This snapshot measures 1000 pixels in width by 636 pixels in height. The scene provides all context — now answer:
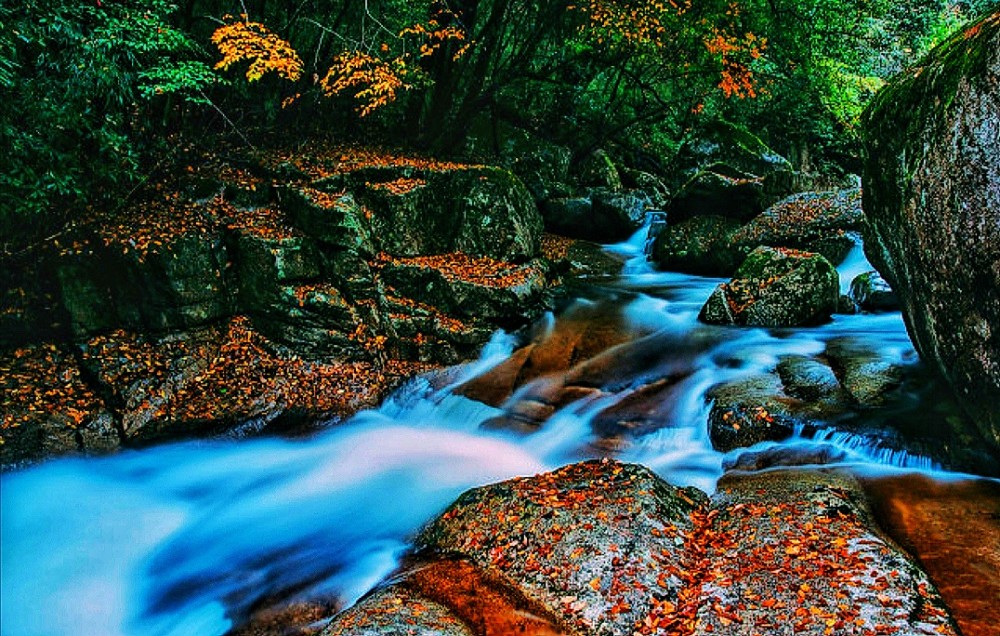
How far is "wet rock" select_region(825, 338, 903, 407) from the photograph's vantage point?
259 inches

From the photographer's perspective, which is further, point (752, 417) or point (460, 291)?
point (460, 291)

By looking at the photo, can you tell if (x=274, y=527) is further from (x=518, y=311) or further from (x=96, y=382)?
(x=518, y=311)

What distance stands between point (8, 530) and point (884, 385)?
935 cm

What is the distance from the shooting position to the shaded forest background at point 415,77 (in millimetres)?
7109

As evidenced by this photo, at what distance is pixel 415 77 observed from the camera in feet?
38.7

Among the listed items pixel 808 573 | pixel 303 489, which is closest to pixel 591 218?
pixel 303 489

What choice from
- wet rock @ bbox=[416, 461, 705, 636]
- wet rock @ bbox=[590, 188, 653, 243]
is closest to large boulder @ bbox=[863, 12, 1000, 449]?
wet rock @ bbox=[416, 461, 705, 636]

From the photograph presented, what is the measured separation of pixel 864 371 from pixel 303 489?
21.4ft

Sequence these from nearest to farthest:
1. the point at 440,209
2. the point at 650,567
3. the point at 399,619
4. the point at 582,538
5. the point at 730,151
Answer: the point at 399,619 < the point at 650,567 < the point at 582,538 < the point at 440,209 < the point at 730,151

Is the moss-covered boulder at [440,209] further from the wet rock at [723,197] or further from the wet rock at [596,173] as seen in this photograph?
the wet rock at [596,173]

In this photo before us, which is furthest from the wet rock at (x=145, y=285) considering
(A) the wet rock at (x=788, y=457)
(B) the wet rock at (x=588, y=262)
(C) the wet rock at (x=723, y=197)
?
(C) the wet rock at (x=723, y=197)

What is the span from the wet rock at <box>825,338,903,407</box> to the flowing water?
0.21m

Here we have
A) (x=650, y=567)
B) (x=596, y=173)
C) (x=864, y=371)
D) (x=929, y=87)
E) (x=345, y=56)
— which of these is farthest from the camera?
(x=596, y=173)

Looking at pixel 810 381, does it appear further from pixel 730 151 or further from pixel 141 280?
pixel 730 151
